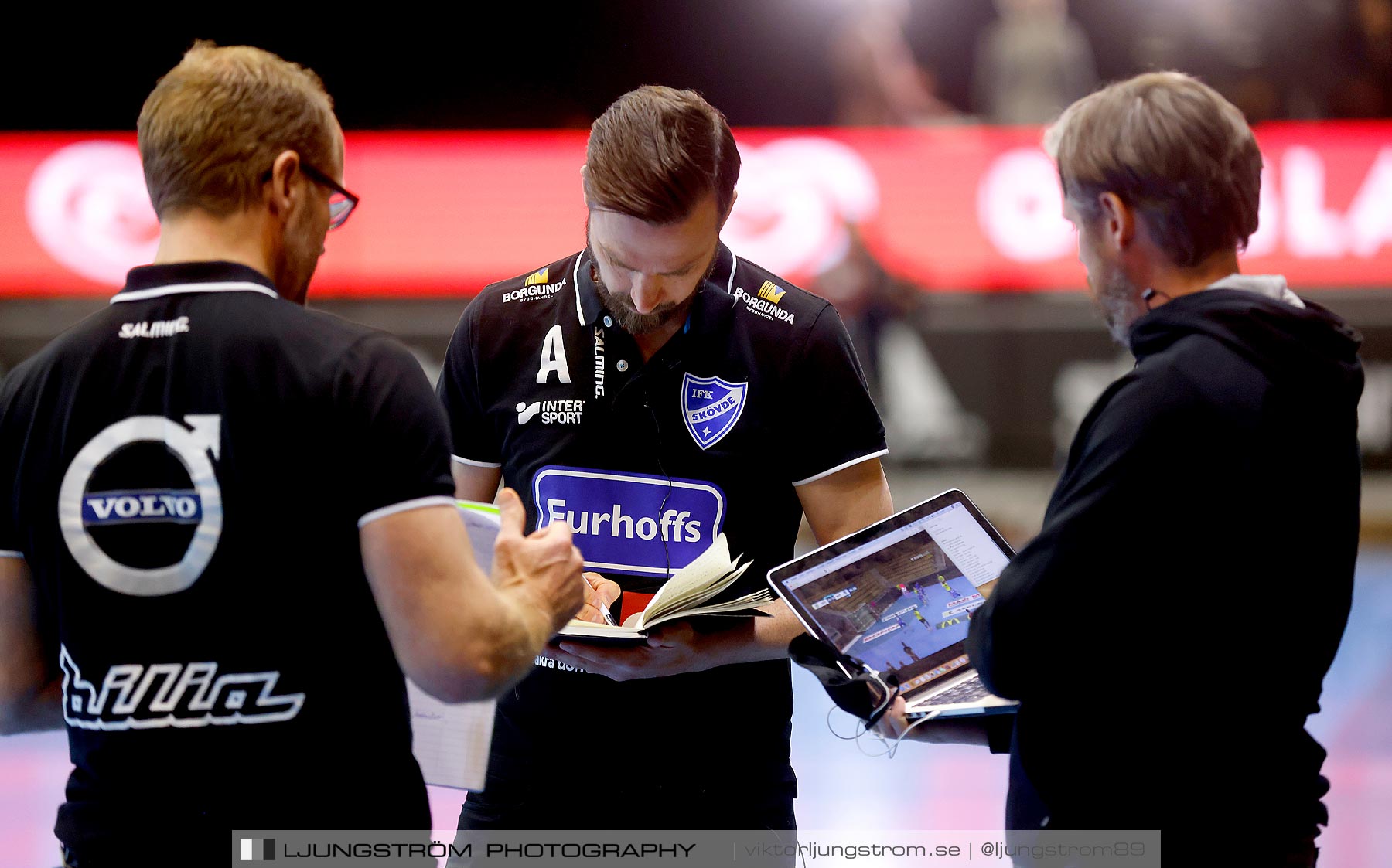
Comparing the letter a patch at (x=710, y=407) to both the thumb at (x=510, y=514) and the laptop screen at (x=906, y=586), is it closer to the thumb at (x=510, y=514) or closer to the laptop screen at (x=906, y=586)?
the laptop screen at (x=906, y=586)

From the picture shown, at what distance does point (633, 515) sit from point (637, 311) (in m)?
0.36

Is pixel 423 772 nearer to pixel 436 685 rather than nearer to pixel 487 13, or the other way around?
pixel 436 685

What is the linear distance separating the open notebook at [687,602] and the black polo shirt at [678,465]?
0.22 m

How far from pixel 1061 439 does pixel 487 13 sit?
490 centimetres

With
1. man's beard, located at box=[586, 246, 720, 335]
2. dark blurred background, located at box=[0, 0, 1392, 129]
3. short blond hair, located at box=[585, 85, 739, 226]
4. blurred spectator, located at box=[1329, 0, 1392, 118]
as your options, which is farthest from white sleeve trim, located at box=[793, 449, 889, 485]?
blurred spectator, located at box=[1329, 0, 1392, 118]

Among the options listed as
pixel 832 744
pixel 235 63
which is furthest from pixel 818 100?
pixel 235 63

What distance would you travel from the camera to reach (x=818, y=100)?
831 centimetres

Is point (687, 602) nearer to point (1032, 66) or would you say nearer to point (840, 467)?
point (840, 467)

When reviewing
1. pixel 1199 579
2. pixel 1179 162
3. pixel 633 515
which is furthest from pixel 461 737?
pixel 1179 162

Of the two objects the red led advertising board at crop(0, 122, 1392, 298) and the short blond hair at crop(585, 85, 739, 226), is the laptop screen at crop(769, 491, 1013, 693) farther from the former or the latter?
the red led advertising board at crop(0, 122, 1392, 298)

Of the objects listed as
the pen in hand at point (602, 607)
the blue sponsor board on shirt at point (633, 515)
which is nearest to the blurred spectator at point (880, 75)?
the blue sponsor board on shirt at point (633, 515)

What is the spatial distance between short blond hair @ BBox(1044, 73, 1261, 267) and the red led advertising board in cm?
618

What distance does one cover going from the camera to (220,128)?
1447 mm

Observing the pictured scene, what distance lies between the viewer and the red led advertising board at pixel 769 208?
7.78 m
